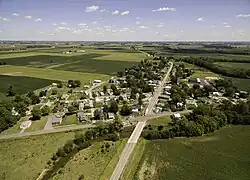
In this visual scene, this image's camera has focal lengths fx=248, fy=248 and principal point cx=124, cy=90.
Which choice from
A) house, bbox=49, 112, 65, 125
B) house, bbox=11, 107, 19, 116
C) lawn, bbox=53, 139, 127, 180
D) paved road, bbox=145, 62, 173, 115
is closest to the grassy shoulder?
lawn, bbox=53, 139, 127, 180

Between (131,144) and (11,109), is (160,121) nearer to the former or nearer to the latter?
(131,144)

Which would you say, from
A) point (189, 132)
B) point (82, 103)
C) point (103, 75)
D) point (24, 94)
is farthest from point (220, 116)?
point (103, 75)

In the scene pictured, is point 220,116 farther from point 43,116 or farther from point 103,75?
point 103,75

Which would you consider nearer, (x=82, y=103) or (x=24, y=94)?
(x=82, y=103)

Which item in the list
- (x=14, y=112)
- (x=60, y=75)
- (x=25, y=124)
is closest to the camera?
(x=25, y=124)

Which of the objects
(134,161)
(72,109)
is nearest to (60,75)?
(72,109)
